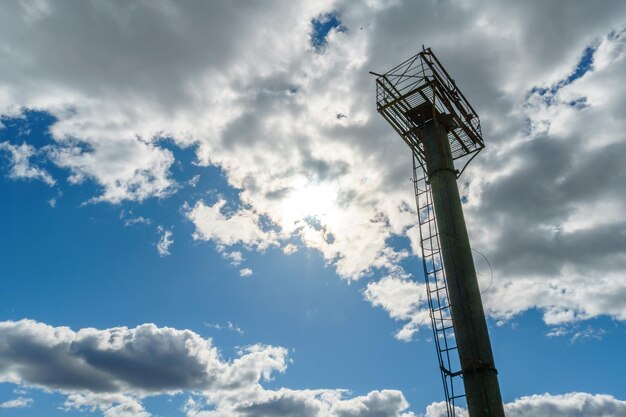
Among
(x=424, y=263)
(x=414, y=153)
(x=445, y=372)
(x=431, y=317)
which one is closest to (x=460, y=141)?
(x=414, y=153)

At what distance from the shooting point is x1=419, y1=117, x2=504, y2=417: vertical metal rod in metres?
17.1

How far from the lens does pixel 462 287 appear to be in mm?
18703

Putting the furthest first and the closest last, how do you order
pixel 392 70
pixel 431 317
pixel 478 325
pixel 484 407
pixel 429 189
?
pixel 392 70 < pixel 429 189 < pixel 431 317 < pixel 478 325 < pixel 484 407

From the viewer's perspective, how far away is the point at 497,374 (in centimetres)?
1752

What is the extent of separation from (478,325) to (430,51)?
13965 millimetres

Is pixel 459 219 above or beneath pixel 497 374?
above

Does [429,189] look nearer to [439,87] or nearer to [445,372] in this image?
[439,87]

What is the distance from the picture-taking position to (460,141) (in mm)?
24859

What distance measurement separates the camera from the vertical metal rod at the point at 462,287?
17.1 metres

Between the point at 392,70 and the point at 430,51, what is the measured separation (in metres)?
2.13

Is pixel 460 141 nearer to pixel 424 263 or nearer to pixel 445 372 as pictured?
pixel 424 263

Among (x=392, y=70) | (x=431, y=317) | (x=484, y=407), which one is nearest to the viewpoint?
(x=484, y=407)

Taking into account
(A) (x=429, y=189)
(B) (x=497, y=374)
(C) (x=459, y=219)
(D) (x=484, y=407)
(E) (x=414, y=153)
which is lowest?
(D) (x=484, y=407)

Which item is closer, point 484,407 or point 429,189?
point 484,407
